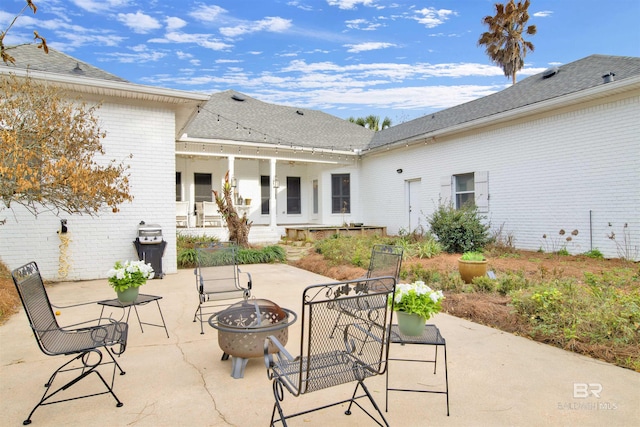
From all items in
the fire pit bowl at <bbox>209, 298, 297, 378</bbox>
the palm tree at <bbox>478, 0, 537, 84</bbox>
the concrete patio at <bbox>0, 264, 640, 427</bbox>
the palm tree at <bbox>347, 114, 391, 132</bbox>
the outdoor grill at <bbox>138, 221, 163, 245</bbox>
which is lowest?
the concrete patio at <bbox>0, 264, 640, 427</bbox>

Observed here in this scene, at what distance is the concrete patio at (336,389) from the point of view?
2.45 metres

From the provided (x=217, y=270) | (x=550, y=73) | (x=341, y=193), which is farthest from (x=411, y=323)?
(x=341, y=193)

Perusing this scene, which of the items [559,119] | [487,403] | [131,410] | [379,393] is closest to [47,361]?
[131,410]

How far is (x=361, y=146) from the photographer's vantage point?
15.8 metres

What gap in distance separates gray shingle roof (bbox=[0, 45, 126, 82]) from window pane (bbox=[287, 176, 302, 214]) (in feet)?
29.9

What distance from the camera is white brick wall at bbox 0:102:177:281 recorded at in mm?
7172

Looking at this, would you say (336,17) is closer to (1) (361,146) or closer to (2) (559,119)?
(1) (361,146)

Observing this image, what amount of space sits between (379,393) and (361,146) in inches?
540

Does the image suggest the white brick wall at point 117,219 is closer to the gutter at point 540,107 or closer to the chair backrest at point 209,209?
the chair backrest at point 209,209

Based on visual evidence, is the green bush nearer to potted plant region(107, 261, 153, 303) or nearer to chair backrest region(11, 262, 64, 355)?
potted plant region(107, 261, 153, 303)

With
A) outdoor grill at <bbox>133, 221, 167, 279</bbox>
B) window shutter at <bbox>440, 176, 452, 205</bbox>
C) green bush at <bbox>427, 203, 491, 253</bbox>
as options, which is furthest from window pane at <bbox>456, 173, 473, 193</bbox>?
outdoor grill at <bbox>133, 221, 167, 279</bbox>

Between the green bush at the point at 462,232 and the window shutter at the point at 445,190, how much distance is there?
2034mm

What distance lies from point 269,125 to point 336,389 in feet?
43.4

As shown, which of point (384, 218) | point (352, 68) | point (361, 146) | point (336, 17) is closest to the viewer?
point (336, 17)
